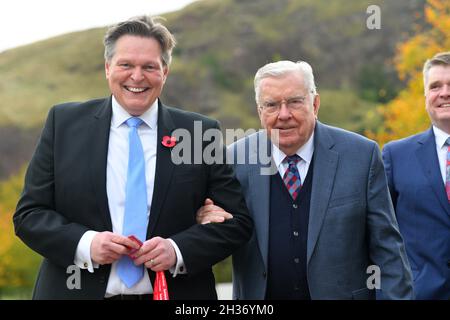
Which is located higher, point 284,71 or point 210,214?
point 284,71

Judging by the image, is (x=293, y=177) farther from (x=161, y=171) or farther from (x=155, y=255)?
(x=155, y=255)

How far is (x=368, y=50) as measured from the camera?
2158 inches

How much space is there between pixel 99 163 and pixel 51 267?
64 cm

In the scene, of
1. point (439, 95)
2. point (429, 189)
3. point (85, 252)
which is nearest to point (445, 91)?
point (439, 95)

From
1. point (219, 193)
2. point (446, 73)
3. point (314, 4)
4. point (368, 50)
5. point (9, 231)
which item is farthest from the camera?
point (314, 4)

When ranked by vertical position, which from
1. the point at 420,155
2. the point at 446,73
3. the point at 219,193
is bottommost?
the point at 219,193

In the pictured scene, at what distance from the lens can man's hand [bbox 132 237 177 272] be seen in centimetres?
380

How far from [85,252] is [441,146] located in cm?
282

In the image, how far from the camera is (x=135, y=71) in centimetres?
402

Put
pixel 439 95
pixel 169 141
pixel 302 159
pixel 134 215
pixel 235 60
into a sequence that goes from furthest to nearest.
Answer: pixel 235 60, pixel 439 95, pixel 302 159, pixel 169 141, pixel 134 215

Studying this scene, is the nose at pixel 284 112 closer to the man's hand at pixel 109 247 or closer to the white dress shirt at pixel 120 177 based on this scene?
the white dress shirt at pixel 120 177

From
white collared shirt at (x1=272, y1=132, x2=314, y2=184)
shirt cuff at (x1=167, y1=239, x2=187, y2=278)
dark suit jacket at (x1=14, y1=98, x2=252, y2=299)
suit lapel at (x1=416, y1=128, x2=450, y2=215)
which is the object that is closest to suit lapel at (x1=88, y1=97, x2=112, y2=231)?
dark suit jacket at (x1=14, y1=98, x2=252, y2=299)

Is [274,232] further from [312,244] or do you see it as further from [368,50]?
[368,50]
